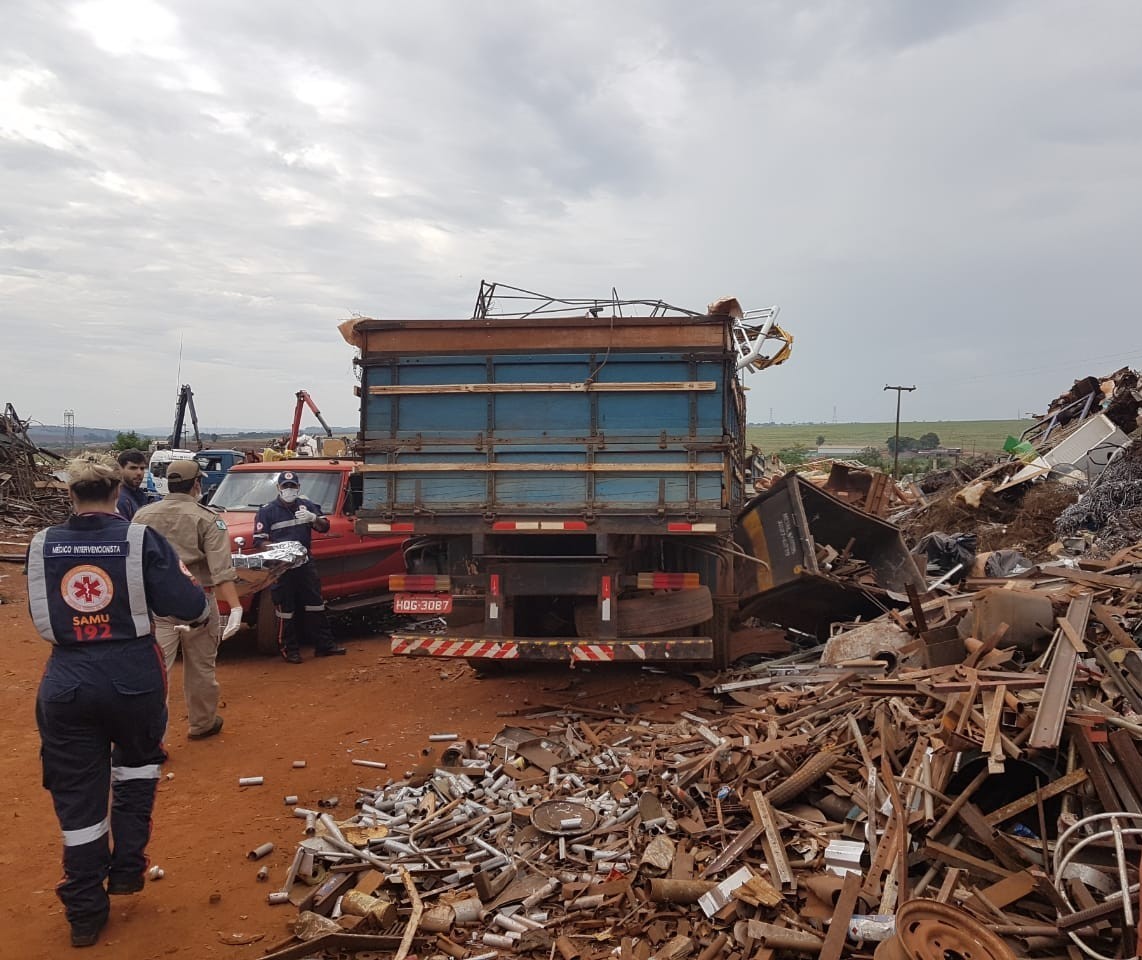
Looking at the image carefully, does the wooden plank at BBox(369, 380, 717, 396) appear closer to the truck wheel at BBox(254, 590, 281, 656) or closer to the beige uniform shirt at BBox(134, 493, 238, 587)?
the beige uniform shirt at BBox(134, 493, 238, 587)

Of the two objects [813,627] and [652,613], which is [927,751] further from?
[813,627]

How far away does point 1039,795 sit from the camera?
3.72 meters

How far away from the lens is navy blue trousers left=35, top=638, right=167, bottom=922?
3.66 metres

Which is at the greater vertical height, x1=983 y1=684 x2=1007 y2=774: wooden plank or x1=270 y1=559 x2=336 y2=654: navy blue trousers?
x1=983 y1=684 x2=1007 y2=774: wooden plank

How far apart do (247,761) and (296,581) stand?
2.95 metres

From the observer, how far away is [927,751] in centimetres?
404

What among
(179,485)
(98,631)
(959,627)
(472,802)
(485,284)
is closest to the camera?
(98,631)

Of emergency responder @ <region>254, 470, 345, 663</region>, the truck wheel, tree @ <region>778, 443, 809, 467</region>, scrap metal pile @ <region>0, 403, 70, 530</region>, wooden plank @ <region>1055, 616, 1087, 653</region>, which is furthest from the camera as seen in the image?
tree @ <region>778, 443, 809, 467</region>

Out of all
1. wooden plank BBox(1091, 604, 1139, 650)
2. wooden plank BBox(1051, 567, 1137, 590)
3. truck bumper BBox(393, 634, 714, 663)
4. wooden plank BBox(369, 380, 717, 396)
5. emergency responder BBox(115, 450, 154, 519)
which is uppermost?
wooden plank BBox(369, 380, 717, 396)

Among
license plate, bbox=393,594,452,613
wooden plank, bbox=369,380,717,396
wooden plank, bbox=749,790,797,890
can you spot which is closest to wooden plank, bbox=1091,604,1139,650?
wooden plank, bbox=749,790,797,890

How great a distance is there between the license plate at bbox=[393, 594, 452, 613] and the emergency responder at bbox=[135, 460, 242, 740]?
1.36m

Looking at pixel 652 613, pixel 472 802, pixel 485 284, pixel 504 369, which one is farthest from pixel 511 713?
pixel 485 284

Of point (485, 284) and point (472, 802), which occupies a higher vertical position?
point (485, 284)

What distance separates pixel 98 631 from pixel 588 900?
8.34ft
